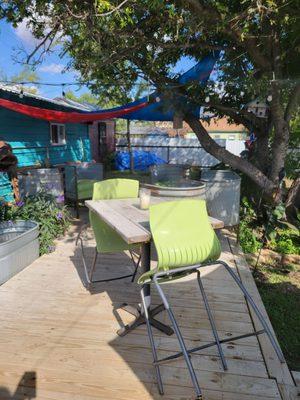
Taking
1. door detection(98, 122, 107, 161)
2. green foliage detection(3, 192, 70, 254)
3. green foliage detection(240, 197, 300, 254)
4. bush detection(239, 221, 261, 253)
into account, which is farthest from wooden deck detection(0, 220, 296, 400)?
door detection(98, 122, 107, 161)

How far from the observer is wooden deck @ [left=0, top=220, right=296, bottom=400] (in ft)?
6.39

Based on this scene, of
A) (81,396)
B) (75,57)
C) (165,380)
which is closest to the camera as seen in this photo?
(81,396)

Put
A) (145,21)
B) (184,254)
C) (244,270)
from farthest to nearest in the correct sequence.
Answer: (145,21) → (244,270) → (184,254)

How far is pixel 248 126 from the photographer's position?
6203 mm

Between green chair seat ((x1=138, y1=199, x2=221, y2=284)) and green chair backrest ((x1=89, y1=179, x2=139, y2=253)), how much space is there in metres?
0.94

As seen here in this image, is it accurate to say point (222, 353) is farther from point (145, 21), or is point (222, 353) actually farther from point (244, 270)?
point (145, 21)

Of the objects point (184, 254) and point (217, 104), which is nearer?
point (184, 254)

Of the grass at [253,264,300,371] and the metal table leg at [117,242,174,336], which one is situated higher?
the metal table leg at [117,242,174,336]

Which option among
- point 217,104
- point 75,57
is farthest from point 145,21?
point 217,104

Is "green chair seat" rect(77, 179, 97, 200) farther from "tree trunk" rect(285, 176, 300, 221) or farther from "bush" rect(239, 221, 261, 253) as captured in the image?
"tree trunk" rect(285, 176, 300, 221)

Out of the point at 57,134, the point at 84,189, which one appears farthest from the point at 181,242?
the point at 57,134

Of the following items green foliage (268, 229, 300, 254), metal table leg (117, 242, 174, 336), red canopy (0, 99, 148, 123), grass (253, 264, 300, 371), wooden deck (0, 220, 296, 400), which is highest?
red canopy (0, 99, 148, 123)

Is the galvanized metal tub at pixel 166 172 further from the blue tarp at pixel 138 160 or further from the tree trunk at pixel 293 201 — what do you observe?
the blue tarp at pixel 138 160

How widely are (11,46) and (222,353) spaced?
4855mm
